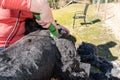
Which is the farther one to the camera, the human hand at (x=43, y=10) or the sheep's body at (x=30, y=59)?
the human hand at (x=43, y=10)

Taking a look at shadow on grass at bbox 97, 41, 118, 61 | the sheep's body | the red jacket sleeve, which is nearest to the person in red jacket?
the red jacket sleeve

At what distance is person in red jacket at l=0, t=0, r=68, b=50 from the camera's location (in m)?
3.66

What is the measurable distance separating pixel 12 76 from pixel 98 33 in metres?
8.85

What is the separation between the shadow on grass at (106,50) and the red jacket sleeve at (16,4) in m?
4.86

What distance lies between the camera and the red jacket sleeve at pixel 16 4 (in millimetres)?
3629

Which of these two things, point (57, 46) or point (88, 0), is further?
point (88, 0)

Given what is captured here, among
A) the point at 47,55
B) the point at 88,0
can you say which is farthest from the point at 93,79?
the point at 88,0

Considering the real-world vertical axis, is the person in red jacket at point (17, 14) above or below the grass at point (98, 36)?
above

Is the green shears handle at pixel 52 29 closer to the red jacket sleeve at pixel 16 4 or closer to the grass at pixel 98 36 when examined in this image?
the red jacket sleeve at pixel 16 4

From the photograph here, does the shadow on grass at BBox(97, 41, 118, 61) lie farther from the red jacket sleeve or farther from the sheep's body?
the red jacket sleeve

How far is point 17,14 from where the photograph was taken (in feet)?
13.2

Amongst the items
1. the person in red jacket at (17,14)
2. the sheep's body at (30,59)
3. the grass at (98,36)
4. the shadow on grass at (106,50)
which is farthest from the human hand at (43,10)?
the shadow on grass at (106,50)

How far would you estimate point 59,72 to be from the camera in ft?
13.5

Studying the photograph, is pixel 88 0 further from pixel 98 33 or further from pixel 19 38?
pixel 19 38
